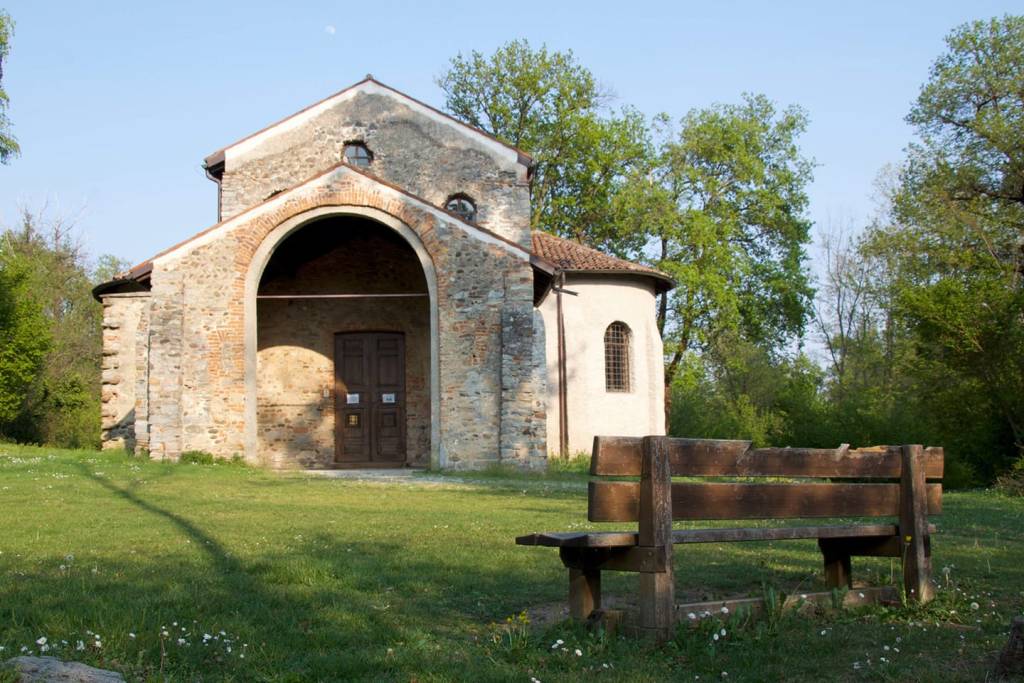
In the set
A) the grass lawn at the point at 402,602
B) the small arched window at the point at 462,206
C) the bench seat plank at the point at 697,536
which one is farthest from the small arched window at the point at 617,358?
the bench seat plank at the point at 697,536

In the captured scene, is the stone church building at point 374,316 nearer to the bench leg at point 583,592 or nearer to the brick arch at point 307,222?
the brick arch at point 307,222

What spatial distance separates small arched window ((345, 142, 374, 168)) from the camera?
2464 cm

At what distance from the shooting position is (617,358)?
26.4 m

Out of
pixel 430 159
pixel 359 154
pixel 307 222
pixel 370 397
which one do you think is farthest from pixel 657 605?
pixel 359 154

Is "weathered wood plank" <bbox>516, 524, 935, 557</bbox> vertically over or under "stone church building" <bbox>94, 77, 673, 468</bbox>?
under

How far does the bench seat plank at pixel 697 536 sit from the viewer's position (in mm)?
5223

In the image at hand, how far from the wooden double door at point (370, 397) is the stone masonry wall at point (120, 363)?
482 centimetres

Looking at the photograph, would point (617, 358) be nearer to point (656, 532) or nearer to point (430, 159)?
point (430, 159)

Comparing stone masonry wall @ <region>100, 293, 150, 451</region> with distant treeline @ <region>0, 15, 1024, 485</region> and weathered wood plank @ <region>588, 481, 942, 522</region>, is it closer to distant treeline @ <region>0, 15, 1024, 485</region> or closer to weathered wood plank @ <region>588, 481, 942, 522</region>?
distant treeline @ <region>0, 15, 1024, 485</region>

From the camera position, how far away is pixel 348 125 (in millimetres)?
24562

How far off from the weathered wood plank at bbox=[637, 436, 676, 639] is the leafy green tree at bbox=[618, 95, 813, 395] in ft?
102

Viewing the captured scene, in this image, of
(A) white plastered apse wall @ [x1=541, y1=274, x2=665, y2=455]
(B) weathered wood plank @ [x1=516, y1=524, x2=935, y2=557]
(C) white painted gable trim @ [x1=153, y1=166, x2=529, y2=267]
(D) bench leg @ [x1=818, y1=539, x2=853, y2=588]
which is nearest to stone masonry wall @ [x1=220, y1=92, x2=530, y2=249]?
(A) white plastered apse wall @ [x1=541, y1=274, x2=665, y2=455]

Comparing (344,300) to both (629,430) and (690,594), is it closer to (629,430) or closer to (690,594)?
(629,430)

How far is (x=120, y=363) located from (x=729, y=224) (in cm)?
2234
